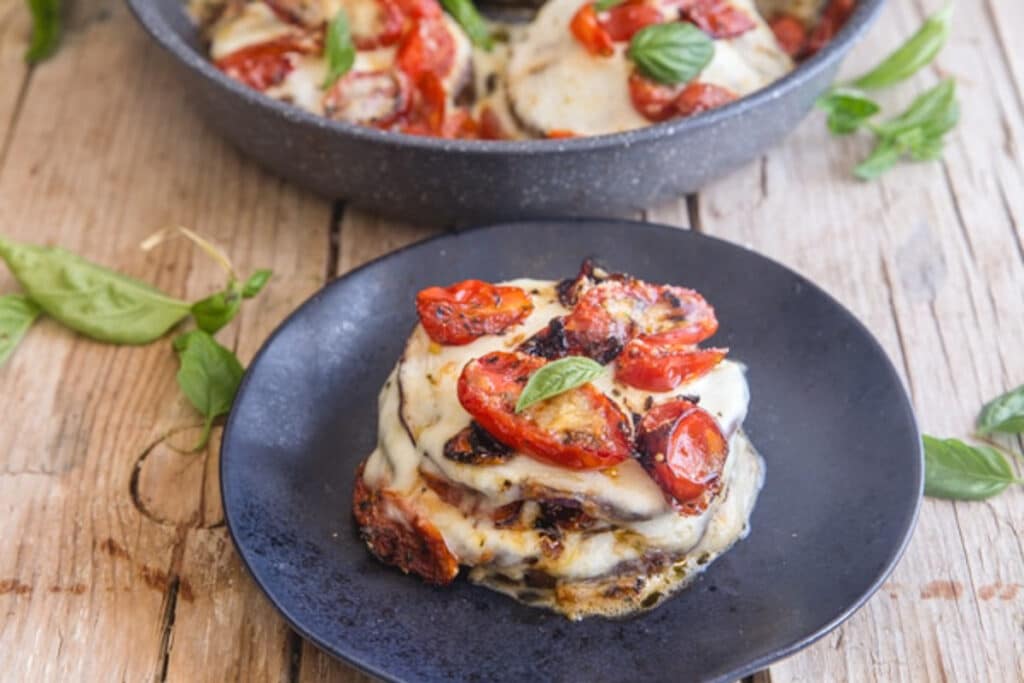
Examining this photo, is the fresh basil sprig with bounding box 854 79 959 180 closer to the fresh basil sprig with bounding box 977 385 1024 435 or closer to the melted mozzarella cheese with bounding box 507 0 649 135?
the melted mozzarella cheese with bounding box 507 0 649 135

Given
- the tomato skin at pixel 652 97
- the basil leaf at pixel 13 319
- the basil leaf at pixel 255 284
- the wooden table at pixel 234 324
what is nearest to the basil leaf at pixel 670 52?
the tomato skin at pixel 652 97

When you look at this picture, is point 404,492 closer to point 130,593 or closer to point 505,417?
point 505,417

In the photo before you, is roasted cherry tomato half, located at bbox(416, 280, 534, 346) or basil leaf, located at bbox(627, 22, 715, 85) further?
basil leaf, located at bbox(627, 22, 715, 85)

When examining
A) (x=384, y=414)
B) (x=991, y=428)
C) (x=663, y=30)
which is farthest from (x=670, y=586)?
(x=663, y=30)

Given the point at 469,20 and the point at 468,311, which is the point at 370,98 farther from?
the point at 468,311

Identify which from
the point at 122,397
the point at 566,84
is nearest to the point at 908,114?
the point at 566,84

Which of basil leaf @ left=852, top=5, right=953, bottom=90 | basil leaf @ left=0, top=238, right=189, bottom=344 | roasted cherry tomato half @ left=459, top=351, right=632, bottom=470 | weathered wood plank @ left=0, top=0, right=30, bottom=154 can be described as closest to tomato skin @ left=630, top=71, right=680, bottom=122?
basil leaf @ left=852, top=5, right=953, bottom=90
